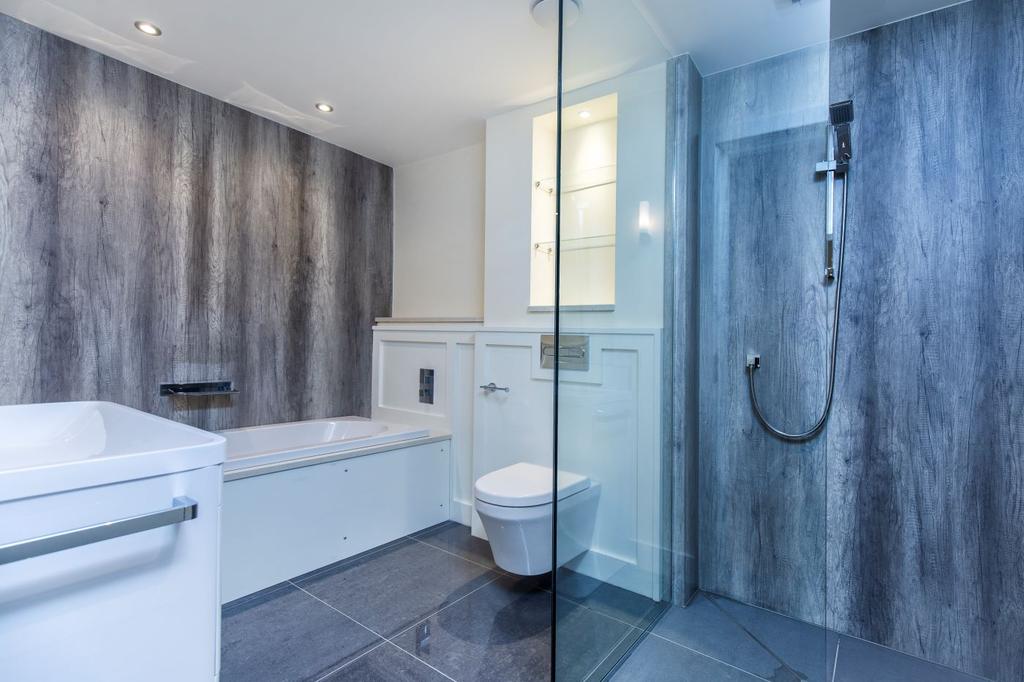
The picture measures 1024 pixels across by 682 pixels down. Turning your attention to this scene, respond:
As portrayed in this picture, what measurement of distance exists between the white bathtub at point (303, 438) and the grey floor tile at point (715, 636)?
1.64 m

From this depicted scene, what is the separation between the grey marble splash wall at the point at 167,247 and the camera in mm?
2051

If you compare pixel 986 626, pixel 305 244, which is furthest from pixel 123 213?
pixel 986 626

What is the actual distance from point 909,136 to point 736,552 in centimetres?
178

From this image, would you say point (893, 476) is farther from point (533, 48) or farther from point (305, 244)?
point (305, 244)

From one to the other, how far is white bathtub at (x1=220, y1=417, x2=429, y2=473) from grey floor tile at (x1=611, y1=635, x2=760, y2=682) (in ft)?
5.29

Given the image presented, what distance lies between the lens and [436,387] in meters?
3.08

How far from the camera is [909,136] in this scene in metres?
1.77

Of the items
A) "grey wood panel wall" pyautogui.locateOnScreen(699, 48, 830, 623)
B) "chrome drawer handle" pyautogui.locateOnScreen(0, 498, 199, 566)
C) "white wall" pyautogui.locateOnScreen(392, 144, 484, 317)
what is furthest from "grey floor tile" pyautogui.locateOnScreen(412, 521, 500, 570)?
"chrome drawer handle" pyautogui.locateOnScreen(0, 498, 199, 566)

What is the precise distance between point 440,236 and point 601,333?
2.10 meters

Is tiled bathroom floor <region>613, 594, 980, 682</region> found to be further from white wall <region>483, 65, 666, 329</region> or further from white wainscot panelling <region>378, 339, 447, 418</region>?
white wainscot panelling <region>378, 339, 447, 418</region>

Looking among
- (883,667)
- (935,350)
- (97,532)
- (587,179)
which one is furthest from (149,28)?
(883,667)

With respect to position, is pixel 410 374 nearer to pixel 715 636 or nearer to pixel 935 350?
pixel 715 636

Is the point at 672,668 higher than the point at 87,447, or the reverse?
the point at 87,447

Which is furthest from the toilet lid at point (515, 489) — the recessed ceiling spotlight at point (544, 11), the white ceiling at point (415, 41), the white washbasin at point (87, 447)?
the recessed ceiling spotlight at point (544, 11)
